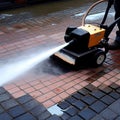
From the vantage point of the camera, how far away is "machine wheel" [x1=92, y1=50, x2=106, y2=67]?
4.29 m

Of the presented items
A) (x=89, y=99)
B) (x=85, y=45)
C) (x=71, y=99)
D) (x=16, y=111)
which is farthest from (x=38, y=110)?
(x=85, y=45)

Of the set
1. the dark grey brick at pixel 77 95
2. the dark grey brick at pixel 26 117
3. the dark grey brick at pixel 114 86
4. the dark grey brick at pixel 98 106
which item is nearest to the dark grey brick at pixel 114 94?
the dark grey brick at pixel 114 86

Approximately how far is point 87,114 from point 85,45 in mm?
1352

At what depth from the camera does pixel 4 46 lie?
5.18 m

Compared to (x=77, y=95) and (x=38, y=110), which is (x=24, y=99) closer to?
(x=38, y=110)

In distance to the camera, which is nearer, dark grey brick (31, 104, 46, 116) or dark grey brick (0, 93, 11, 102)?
dark grey brick (31, 104, 46, 116)

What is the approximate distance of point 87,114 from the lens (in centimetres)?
322

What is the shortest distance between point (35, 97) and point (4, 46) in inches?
79.9

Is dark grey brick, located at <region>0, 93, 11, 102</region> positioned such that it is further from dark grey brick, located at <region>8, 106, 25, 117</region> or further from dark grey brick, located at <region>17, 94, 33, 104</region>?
dark grey brick, located at <region>8, 106, 25, 117</region>

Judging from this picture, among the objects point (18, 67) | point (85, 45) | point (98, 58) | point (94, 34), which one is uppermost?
point (94, 34)

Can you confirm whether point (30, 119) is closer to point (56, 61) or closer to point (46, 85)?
point (46, 85)

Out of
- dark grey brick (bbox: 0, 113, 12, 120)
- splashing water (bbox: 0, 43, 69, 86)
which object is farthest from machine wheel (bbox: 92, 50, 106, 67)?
dark grey brick (bbox: 0, 113, 12, 120)

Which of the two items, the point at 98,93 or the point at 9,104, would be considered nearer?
the point at 9,104

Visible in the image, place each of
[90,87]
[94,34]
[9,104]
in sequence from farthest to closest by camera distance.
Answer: [94,34] < [90,87] < [9,104]
